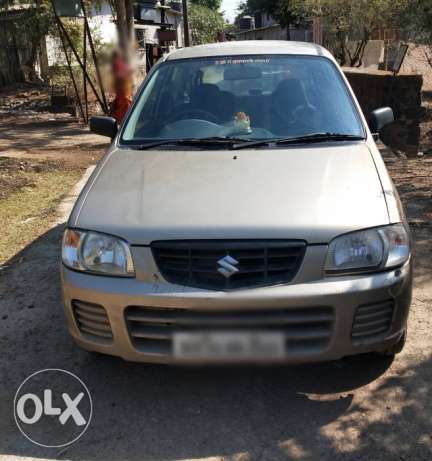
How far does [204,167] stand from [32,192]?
4.86 metres

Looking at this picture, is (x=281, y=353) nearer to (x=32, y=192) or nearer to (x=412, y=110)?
(x=32, y=192)

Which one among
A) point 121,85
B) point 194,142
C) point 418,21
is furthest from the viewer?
point 418,21

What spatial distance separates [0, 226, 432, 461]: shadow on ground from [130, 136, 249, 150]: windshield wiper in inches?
54.0

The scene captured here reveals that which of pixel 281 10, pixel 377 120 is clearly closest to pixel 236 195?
pixel 377 120

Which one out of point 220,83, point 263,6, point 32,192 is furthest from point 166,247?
point 263,6

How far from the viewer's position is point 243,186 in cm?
303

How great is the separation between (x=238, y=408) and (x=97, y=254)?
3.51 feet

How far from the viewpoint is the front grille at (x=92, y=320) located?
2.76m

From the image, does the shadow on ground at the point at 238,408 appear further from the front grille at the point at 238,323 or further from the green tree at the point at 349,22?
the green tree at the point at 349,22

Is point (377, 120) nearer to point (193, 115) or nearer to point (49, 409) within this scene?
point (193, 115)

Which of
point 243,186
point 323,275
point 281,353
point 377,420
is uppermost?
point 243,186

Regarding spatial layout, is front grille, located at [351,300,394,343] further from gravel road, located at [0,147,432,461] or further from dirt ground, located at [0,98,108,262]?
dirt ground, located at [0,98,108,262]

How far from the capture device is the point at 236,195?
2.94 meters

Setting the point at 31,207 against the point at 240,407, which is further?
the point at 31,207
